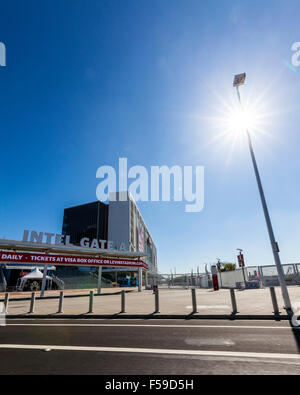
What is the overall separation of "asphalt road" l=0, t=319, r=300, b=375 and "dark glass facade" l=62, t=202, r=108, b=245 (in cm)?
6345

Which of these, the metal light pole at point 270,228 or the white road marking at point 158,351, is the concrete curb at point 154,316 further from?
the white road marking at point 158,351

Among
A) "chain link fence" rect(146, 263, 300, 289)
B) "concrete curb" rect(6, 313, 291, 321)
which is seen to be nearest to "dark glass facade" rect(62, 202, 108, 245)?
"chain link fence" rect(146, 263, 300, 289)

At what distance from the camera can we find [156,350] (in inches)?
166

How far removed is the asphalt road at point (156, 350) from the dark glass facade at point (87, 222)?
208 feet

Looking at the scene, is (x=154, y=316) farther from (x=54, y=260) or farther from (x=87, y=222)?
(x=87, y=222)

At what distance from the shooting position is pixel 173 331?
5852 millimetres

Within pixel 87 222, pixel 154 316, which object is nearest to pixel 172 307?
pixel 154 316

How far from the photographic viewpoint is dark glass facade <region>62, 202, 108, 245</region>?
6847 centimetres

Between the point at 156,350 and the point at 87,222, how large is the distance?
6952 centimetres

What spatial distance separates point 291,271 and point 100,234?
5530cm

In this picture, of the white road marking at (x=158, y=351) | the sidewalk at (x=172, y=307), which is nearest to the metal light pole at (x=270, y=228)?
the sidewalk at (x=172, y=307)

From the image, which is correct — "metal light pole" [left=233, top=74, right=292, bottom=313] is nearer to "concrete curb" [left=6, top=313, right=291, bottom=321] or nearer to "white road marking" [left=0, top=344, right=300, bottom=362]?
"concrete curb" [left=6, top=313, right=291, bottom=321]
